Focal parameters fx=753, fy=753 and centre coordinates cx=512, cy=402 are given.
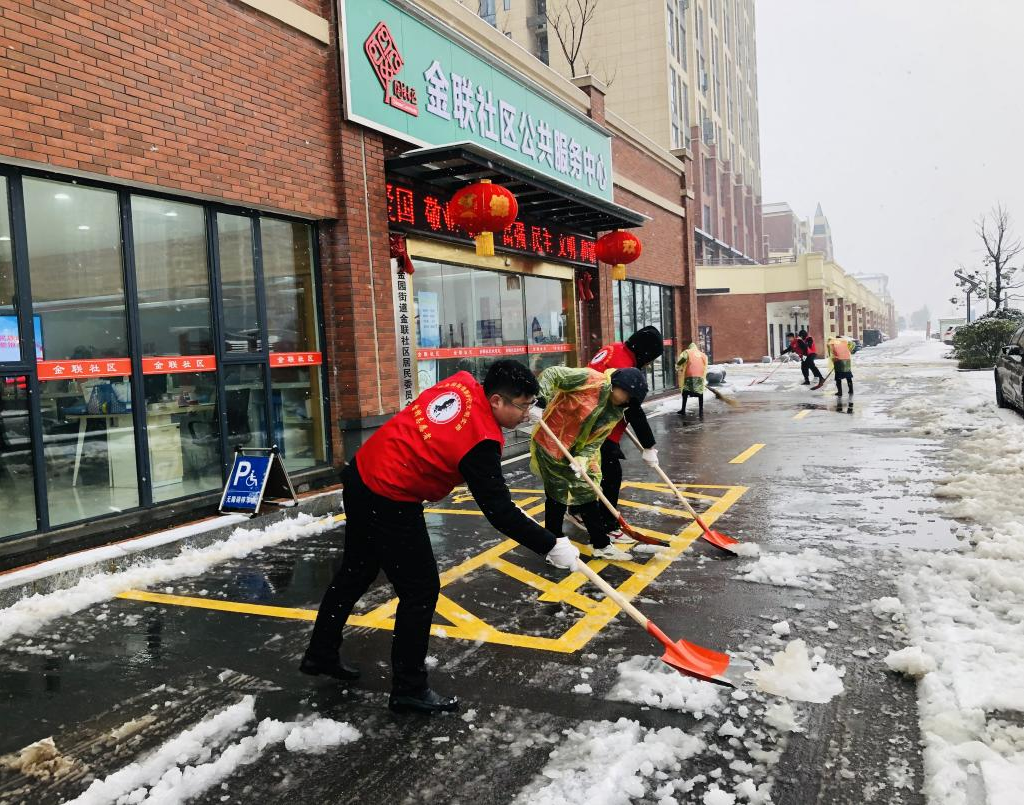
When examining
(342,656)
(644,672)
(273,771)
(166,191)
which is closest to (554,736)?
(644,672)

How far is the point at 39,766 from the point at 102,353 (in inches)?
167

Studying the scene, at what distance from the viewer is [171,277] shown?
7207 millimetres

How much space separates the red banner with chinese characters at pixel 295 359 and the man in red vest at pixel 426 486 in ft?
16.8

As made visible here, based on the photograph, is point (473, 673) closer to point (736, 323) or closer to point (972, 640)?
point (972, 640)

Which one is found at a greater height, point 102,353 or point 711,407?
point 102,353

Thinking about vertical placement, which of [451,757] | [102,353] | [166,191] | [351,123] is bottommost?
[451,757]

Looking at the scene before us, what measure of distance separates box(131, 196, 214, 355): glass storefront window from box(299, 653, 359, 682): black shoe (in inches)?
169

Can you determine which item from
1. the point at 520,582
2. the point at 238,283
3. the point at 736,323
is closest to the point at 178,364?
the point at 238,283

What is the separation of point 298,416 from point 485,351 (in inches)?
166

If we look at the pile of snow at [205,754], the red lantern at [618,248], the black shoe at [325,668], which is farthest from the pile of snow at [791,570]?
the red lantern at [618,248]

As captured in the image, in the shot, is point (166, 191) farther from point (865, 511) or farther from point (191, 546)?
point (865, 511)

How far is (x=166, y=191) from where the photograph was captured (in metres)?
6.91

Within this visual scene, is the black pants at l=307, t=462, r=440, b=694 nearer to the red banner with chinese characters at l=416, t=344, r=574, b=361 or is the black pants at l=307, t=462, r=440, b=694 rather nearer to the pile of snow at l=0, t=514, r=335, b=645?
the pile of snow at l=0, t=514, r=335, b=645

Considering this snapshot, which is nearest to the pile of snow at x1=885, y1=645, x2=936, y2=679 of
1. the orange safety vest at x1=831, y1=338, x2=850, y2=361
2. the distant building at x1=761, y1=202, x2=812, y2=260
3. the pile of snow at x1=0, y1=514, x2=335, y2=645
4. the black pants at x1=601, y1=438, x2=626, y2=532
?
the black pants at x1=601, y1=438, x2=626, y2=532
